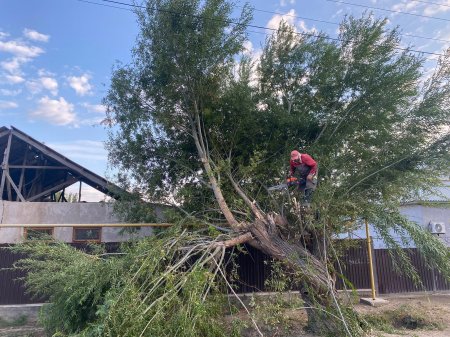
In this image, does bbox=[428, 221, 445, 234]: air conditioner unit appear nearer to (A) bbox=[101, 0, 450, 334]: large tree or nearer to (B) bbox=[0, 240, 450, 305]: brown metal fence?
(B) bbox=[0, 240, 450, 305]: brown metal fence

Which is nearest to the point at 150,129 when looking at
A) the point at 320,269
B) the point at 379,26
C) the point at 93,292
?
the point at 93,292

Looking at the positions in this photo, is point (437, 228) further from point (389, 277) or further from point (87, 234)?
point (87, 234)

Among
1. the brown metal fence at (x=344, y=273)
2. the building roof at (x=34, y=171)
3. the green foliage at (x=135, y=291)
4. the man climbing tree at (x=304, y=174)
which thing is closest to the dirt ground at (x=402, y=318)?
the brown metal fence at (x=344, y=273)

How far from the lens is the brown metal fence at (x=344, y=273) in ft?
25.0

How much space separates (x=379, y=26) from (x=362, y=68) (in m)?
1.09

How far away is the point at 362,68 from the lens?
832 cm

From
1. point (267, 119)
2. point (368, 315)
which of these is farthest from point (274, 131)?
point (368, 315)

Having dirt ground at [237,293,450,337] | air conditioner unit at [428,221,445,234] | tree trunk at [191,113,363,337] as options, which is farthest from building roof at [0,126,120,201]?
air conditioner unit at [428,221,445,234]

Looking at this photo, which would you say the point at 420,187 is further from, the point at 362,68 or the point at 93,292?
the point at 93,292

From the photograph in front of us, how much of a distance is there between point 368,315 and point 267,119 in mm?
4661

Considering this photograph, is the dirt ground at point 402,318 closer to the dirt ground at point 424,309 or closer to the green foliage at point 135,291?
the dirt ground at point 424,309

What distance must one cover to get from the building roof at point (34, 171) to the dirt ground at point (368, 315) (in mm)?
3941

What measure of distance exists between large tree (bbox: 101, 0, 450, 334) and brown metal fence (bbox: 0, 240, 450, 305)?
156 centimetres

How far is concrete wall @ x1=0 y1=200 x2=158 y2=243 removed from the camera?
10.7 m
